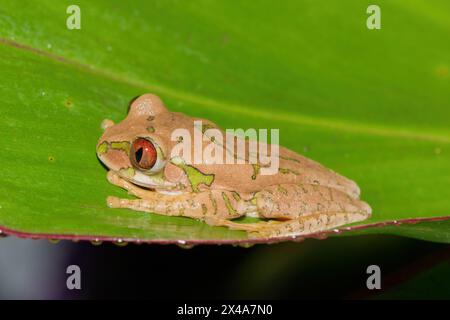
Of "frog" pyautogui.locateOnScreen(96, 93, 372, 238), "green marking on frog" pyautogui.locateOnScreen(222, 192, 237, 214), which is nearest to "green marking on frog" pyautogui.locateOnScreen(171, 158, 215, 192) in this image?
"frog" pyautogui.locateOnScreen(96, 93, 372, 238)

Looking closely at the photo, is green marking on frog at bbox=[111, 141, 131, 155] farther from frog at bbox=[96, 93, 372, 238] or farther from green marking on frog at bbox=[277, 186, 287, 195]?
green marking on frog at bbox=[277, 186, 287, 195]

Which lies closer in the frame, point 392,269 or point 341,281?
point 392,269

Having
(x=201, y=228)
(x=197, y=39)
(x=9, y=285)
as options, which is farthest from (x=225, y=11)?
(x=9, y=285)

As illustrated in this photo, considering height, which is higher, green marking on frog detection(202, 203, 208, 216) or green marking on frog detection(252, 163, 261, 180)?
green marking on frog detection(252, 163, 261, 180)

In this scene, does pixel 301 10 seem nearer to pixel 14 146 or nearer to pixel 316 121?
pixel 316 121

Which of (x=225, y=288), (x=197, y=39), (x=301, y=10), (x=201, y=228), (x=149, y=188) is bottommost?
(x=225, y=288)

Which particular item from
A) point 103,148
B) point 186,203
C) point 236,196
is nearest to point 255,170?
point 236,196

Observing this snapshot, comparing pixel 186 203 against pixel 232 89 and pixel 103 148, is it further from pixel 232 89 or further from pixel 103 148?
pixel 232 89
